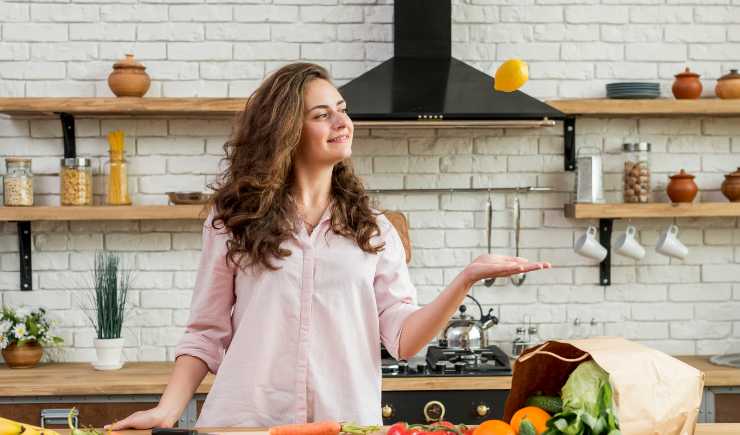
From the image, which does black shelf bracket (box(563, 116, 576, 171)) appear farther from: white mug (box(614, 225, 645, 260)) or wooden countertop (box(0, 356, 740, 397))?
wooden countertop (box(0, 356, 740, 397))

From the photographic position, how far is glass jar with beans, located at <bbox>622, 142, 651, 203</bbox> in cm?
372

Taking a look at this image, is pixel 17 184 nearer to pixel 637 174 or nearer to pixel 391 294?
pixel 391 294

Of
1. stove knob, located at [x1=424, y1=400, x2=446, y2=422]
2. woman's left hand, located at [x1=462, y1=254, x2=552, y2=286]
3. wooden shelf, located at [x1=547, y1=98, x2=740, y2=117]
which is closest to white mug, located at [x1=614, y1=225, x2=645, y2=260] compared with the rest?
wooden shelf, located at [x1=547, y1=98, x2=740, y2=117]

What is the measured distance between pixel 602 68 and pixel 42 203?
96.9 inches

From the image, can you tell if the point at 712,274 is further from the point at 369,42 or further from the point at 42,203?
the point at 42,203

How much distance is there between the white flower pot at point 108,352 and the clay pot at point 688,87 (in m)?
2.50

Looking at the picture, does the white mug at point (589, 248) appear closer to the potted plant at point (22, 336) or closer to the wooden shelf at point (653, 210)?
the wooden shelf at point (653, 210)

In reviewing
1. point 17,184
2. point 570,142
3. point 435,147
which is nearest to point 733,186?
point 570,142

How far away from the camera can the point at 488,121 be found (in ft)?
11.2

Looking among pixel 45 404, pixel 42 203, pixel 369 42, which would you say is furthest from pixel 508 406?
Result: pixel 42 203

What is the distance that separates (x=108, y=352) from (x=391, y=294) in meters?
1.78

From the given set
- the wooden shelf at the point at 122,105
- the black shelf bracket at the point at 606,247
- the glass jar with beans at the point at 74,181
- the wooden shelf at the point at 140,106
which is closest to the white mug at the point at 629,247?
the black shelf bracket at the point at 606,247

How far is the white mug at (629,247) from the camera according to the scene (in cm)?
380

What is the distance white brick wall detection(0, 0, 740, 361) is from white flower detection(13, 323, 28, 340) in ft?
0.90
